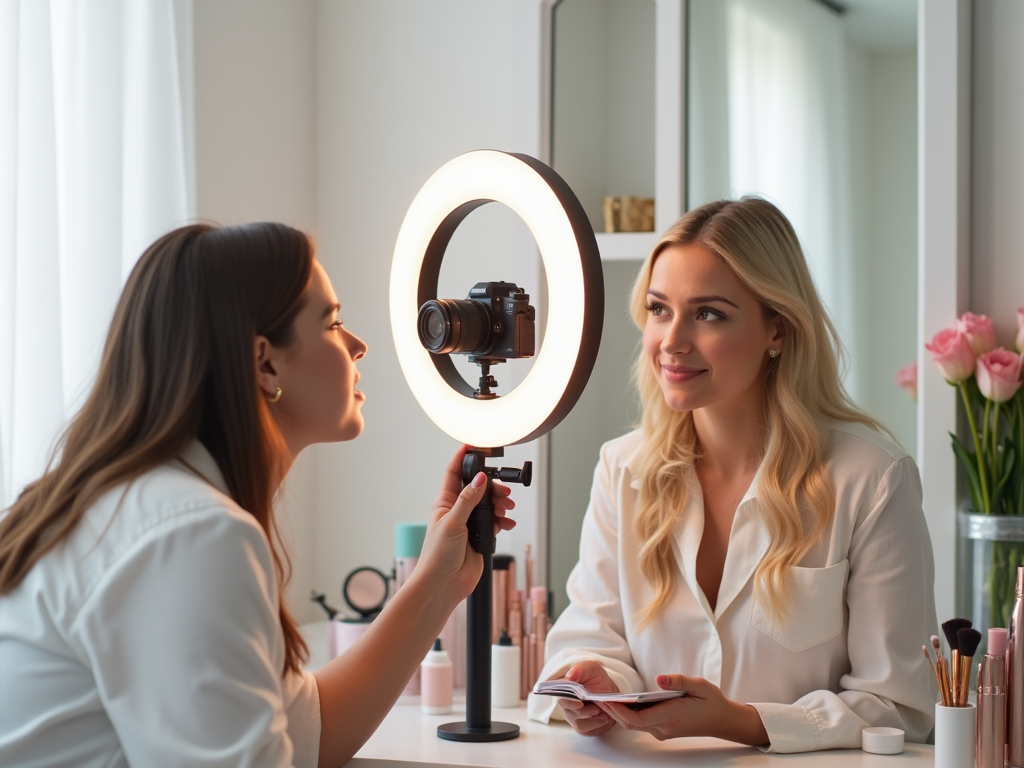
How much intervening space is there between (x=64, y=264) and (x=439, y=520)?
0.80 m

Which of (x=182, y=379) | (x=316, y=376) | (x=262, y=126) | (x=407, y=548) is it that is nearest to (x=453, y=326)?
(x=316, y=376)

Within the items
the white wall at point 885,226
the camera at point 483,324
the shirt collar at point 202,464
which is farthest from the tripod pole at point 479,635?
the white wall at point 885,226

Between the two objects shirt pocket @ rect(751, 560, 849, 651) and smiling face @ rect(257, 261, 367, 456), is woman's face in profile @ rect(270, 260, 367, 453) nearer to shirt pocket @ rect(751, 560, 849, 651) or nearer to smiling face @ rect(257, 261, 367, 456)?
smiling face @ rect(257, 261, 367, 456)

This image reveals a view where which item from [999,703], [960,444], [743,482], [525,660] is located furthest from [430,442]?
[999,703]

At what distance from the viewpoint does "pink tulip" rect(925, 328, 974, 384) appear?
179 centimetres

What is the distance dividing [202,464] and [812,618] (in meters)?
0.92

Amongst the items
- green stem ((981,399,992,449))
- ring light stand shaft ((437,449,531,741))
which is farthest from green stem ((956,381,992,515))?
ring light stand shaft ((437,449,531,741))

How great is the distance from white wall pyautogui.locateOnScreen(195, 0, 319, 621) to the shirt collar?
119cm

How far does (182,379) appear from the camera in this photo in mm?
991

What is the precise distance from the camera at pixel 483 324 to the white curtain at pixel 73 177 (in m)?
0.51

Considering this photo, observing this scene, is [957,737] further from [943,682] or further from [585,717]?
[585,717]

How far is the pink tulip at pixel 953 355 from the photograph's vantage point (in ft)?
5.86

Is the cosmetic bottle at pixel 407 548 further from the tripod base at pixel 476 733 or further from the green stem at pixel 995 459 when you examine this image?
the green stem at pixel 995 459

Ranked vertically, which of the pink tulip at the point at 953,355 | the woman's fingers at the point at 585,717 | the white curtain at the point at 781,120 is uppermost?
the white curtain at the point at 781,120
